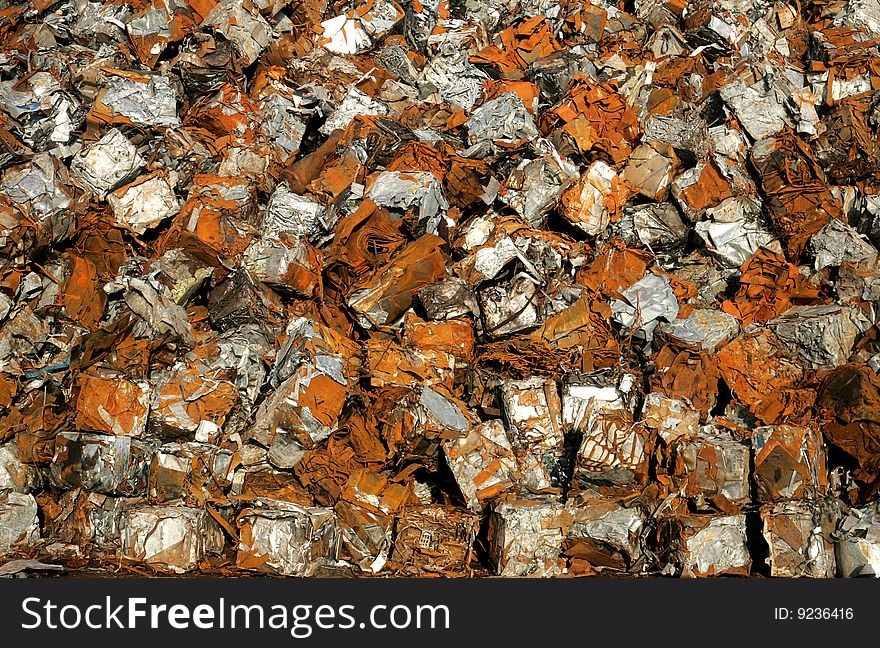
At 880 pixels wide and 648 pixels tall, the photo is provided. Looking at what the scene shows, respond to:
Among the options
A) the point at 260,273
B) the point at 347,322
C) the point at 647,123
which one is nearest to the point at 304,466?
the point at 347,322

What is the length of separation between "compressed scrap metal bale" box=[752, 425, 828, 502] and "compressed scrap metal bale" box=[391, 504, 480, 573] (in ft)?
4.62

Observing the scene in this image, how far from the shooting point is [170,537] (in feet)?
12.0

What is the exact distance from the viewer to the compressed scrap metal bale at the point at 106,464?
13.0 feet

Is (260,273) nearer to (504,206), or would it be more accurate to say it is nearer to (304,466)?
(304,466)

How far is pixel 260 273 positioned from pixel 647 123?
2.85 metres

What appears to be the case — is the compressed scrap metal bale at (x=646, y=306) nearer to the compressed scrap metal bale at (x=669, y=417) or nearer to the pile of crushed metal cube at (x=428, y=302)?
the pile of crushed metal cube at (x=428, y=302)

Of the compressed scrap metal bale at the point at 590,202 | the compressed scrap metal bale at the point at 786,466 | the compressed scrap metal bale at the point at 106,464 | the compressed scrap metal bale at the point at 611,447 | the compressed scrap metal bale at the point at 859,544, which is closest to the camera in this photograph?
the compressed scrap metal bale at the point at 859,544

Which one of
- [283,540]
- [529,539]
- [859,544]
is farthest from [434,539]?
[859,544]

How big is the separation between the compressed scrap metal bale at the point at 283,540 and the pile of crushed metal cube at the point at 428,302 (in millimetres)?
13

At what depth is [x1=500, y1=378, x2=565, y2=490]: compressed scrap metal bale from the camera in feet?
13.1

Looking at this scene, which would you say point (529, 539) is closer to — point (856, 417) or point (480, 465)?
point (480, 465)

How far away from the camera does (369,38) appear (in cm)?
625

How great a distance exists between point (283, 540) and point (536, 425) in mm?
1378

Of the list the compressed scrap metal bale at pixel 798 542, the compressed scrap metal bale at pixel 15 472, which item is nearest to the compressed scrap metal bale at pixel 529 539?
the compressed scrap metal bale at pixel 798 542
